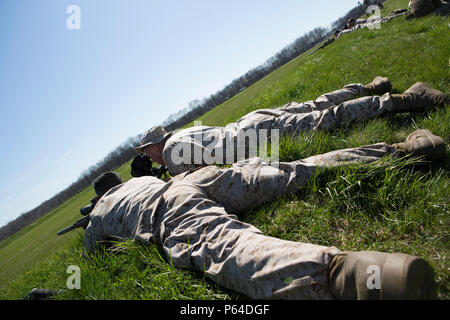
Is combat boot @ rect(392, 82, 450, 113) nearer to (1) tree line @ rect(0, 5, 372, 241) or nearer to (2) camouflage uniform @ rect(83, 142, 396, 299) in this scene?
(2) camouflage uniform @ rect(83, 142, 396, 299)

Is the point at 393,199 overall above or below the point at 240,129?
below

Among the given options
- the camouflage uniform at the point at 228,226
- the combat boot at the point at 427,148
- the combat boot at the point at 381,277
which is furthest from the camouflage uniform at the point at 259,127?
the combat boot at the point at 381,277

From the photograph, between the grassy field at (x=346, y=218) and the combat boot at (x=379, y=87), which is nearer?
the grassy field at (x=346, y=218)

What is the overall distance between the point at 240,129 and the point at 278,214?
1709 millimetres

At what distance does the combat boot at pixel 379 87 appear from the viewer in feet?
11.9

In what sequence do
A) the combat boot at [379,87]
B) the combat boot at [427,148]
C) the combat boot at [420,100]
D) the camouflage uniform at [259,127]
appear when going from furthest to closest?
1. the combat boot at [379,87]
2. the camouflage uniform at [259,127]
3. the combat boot at [420,100]
4. the combat boot at [427,148]

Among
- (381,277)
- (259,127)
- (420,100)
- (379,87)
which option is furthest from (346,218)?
(379,87)

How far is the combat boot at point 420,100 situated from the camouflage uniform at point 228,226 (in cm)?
107

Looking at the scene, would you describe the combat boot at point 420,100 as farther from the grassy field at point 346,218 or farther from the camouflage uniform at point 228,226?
the camouflage uniform at point 228,226

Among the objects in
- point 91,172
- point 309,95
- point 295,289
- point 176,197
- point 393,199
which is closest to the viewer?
point 295,289
